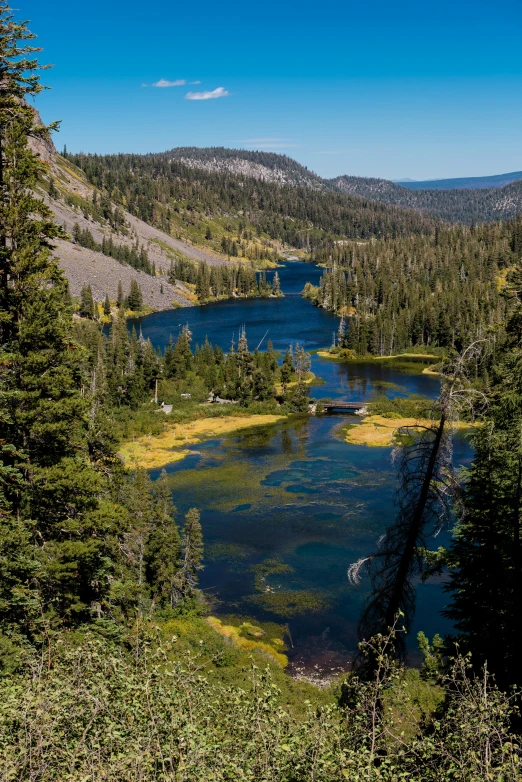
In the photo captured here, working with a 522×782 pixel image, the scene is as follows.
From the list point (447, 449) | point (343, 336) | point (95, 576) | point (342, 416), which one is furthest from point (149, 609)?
point (343, 336)

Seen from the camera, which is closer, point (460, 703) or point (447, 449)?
point (460, 703)

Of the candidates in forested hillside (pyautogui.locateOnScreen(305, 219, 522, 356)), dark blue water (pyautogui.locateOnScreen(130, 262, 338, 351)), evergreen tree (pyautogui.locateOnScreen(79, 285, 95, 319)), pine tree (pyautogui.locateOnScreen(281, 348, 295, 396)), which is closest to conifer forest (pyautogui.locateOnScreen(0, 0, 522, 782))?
pine tree (pyautogui.locateOnScreen(281, 348, 295, 396))

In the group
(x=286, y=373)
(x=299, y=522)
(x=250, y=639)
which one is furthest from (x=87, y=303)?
(x=250, y=639)

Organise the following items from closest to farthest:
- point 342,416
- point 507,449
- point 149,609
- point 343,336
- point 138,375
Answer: point 507,449 → point 149,609 → point 342,416 → point 138,375 → point 343,336

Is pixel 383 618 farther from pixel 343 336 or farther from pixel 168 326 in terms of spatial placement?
pixel 168 326

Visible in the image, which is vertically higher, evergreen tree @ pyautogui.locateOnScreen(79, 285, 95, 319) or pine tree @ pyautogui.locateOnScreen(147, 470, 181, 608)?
evergreen tree @ pyautogui.locateOnScreen(79, 285, 95, 319)

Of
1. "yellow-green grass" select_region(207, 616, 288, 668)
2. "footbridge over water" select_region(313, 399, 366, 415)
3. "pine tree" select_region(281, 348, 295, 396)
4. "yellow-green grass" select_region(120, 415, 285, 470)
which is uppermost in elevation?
"pine tree" select_region(281, 348, 295, 396)

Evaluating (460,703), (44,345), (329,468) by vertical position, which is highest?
(44,345)

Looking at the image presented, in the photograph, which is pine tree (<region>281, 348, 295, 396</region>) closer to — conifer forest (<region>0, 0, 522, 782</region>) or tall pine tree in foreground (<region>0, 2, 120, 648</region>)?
conifer forest (<region>0, 0, 522, 782</region>)
